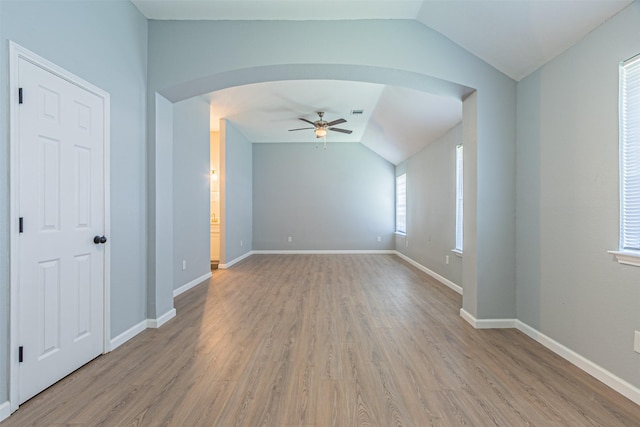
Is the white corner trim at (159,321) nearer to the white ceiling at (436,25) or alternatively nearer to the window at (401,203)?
the white ceiling at (436,25)

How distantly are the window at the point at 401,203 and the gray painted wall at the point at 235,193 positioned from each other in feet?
12.7

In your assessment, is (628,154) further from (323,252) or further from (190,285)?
(323,252)

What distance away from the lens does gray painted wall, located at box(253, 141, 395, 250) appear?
344 inches

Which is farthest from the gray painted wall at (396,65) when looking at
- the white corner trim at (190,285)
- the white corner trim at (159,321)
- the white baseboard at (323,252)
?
the white baseboard at (323,252)

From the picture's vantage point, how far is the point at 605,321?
7.00 ft

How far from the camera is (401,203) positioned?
27.3 ft

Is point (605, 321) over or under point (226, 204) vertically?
under

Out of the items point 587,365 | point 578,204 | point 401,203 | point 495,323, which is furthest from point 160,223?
point 401,203

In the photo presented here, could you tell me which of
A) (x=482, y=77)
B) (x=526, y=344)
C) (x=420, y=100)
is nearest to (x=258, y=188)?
(x=420, y=100)

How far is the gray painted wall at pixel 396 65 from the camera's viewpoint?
3.09 metres

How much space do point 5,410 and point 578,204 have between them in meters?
3.81

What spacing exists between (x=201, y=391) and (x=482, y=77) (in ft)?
11.5

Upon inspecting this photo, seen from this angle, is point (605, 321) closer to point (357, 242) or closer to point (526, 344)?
point (526, 344)

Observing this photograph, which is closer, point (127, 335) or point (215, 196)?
point (127, 335)
